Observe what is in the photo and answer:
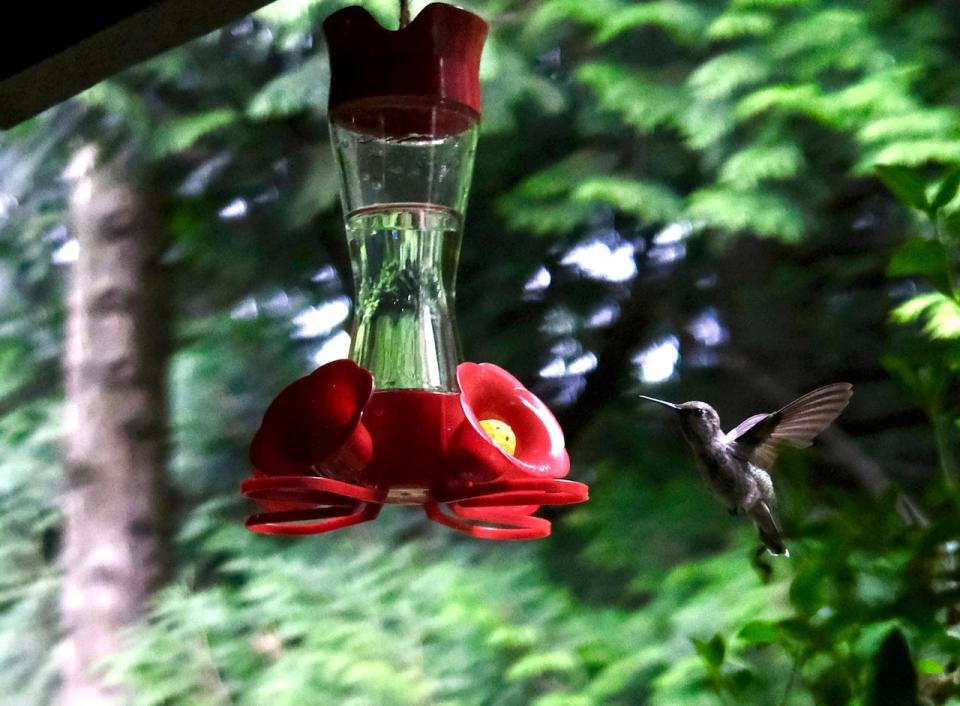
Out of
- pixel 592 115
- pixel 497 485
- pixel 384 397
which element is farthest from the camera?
pixel 592 115

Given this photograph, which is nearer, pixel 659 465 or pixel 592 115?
pixel 659 465

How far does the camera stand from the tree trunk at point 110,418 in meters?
3.03

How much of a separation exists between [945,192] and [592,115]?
198 centimetres

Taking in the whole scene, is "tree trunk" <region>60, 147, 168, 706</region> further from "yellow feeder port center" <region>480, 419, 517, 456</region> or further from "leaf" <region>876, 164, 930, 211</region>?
"leaf" <region>876, 164, 930, 211</region>

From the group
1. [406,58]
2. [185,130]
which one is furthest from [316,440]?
[185,130]

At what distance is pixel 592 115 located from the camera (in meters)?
2.75

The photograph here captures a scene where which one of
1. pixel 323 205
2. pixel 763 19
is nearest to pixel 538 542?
pixel 323 205

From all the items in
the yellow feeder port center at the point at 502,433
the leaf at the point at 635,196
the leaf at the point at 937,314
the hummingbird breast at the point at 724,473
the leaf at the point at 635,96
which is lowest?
the leaf at the point at 635,196

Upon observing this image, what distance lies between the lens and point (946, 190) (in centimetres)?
82

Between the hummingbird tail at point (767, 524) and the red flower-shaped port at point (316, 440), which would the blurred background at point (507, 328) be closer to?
the hummingbird tail at point (767, 524)

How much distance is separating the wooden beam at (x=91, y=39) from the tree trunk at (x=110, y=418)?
198cm

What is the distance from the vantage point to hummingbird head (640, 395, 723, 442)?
120 centimetres

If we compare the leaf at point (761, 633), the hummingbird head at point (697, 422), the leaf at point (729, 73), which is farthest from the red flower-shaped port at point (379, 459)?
the leaf at point (729, 73)

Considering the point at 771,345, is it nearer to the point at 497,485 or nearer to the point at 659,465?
the point at 659,465
